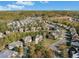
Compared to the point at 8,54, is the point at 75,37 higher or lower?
higher

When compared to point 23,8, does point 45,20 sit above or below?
below

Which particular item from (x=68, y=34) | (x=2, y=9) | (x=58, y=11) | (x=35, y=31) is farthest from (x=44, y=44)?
(x=2, y=9)

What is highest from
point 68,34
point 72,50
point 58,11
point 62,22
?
point 58,11

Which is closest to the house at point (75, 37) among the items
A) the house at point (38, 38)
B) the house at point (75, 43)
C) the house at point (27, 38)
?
the house at point (75, 43)

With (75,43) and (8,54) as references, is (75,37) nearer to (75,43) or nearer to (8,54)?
(75,43)

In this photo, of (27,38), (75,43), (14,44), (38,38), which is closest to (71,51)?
(75,43)

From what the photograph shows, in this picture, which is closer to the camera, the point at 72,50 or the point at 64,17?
the point at 72,50

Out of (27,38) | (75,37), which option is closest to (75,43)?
(75,37)

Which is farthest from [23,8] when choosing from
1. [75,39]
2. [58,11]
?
[75,39]

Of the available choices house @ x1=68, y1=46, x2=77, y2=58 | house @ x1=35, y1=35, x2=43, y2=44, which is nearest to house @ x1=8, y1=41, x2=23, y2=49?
house @ x1=35, y1=35, x2=43, y2=44

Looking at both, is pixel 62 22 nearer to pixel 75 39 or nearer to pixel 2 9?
pixel 75 39
